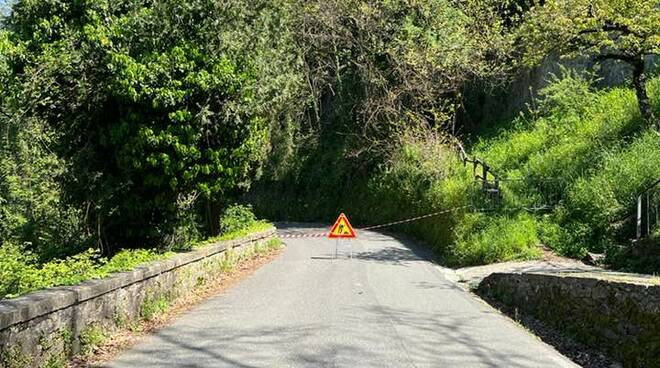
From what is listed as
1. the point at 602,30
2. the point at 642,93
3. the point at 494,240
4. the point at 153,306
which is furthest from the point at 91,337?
the point at 642,93

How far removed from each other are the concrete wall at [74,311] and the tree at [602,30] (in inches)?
520

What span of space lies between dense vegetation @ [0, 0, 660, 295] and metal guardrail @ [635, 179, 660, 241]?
0.97 m

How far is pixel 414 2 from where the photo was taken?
93.0 ft

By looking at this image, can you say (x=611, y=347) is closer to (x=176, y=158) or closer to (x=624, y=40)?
(x=176, y=158)

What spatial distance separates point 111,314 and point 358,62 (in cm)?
2471

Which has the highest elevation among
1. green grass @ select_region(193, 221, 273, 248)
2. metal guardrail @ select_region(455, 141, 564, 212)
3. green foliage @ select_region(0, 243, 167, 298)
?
metal guardrail @ select_region(455, 141, 564, 212)

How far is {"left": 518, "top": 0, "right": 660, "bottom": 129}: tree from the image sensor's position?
15805 mm

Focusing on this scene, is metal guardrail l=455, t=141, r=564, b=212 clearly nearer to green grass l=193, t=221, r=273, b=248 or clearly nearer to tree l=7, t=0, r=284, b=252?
green grass l=193, t=221, r=273, b=248

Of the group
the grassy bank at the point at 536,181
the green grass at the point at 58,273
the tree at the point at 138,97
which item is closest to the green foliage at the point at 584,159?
the grassy bank at the point at 536,181

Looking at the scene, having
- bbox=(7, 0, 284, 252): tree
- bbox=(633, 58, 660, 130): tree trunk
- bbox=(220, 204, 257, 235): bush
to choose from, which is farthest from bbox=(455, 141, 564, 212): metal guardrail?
bbox=(7, 0, 284, 252): tree

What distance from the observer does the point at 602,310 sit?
8266 mm

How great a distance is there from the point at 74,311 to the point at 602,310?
22.8 ft

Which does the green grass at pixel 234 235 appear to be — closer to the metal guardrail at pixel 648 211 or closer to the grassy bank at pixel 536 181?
the grassy bank at pixel 536 181

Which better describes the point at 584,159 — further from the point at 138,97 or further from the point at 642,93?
the point at 138,97
